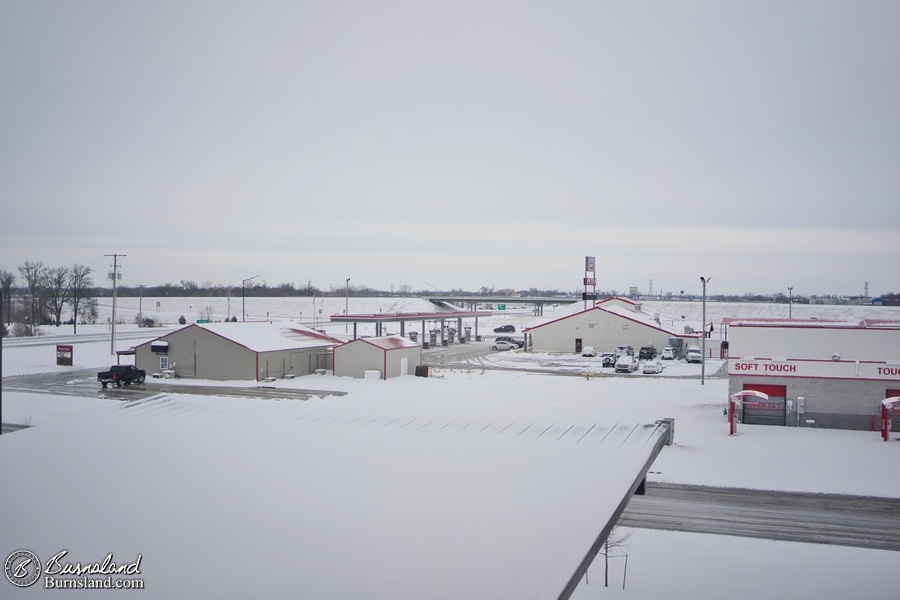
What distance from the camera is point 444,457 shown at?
1345cm

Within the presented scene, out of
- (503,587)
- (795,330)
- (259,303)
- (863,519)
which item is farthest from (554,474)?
(259,303)

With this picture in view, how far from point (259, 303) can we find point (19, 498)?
519ft

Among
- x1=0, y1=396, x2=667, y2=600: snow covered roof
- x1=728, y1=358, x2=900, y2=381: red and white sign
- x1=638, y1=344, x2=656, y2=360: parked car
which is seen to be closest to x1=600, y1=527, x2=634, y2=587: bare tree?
x1=0, y1=396, x2=667, y2=600: snow covered roof

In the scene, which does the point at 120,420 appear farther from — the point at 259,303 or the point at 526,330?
the point at 259,303

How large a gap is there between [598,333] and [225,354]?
39446mm

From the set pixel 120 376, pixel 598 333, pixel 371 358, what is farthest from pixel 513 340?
pixel 120 376

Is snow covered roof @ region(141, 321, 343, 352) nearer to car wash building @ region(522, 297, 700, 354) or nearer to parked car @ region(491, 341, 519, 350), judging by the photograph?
parked car @ region(491, 341, 519, 350)

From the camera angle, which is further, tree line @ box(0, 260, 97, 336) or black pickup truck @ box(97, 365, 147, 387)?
tree line @ box(0, 260, 97, 336)

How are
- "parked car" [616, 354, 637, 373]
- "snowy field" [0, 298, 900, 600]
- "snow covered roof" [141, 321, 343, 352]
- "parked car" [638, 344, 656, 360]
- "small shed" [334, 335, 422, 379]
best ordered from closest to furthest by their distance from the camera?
1. "snowy field" [0, 298, 900, 600]
2. "snow covered roof" [141, 321, 343, 352]
3. "small shed" [334, 335, 422, 379]
4. "parked car" [616, 354, 637, 373]
5. "parked car" [638, 344, 656, 360]

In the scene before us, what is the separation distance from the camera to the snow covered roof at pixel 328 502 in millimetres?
8258

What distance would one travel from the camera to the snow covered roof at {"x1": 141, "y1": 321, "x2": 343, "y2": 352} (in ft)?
144

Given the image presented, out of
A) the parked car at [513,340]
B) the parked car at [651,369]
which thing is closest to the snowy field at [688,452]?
the parked car at [651,369]

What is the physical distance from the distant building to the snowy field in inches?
65.8

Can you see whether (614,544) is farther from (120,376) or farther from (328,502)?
(120,376)
